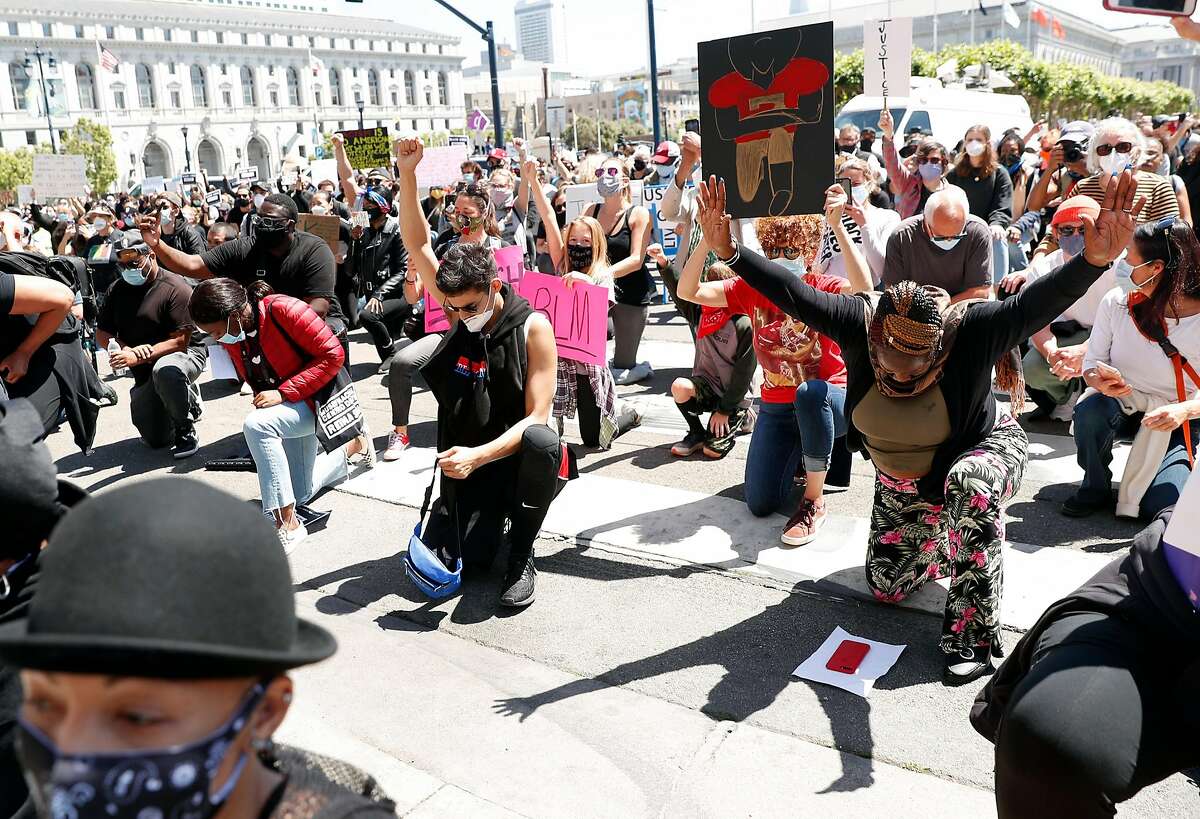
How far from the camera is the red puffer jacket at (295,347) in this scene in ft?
17.6

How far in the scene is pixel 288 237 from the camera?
6.80 m

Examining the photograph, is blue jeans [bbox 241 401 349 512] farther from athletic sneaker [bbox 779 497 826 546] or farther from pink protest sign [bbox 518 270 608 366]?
athletic sneaker [bbox 779 497 826 546]

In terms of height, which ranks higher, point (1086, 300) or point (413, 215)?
point (413, 215)

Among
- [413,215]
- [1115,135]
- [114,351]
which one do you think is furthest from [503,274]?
[1115,135]

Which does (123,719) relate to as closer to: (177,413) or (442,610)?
(442,610)

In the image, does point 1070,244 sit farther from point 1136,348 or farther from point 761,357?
point 761,357

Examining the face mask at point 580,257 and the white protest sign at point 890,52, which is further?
the white protest sign at point 890,52

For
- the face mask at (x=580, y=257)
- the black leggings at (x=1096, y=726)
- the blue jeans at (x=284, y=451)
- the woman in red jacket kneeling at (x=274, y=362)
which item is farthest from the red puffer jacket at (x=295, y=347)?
the black leggings at (x=1096, y=726)

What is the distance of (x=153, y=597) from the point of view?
1162 millimetres

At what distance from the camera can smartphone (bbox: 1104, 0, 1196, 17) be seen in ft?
7.46

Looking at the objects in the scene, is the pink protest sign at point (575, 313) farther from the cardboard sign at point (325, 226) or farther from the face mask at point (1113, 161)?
the face mask at point (1113, 161)

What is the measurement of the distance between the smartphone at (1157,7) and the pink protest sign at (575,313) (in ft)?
12.5

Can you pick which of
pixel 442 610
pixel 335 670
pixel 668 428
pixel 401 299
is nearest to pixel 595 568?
pixel 442 610

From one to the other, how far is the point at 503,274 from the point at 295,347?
1754mm
